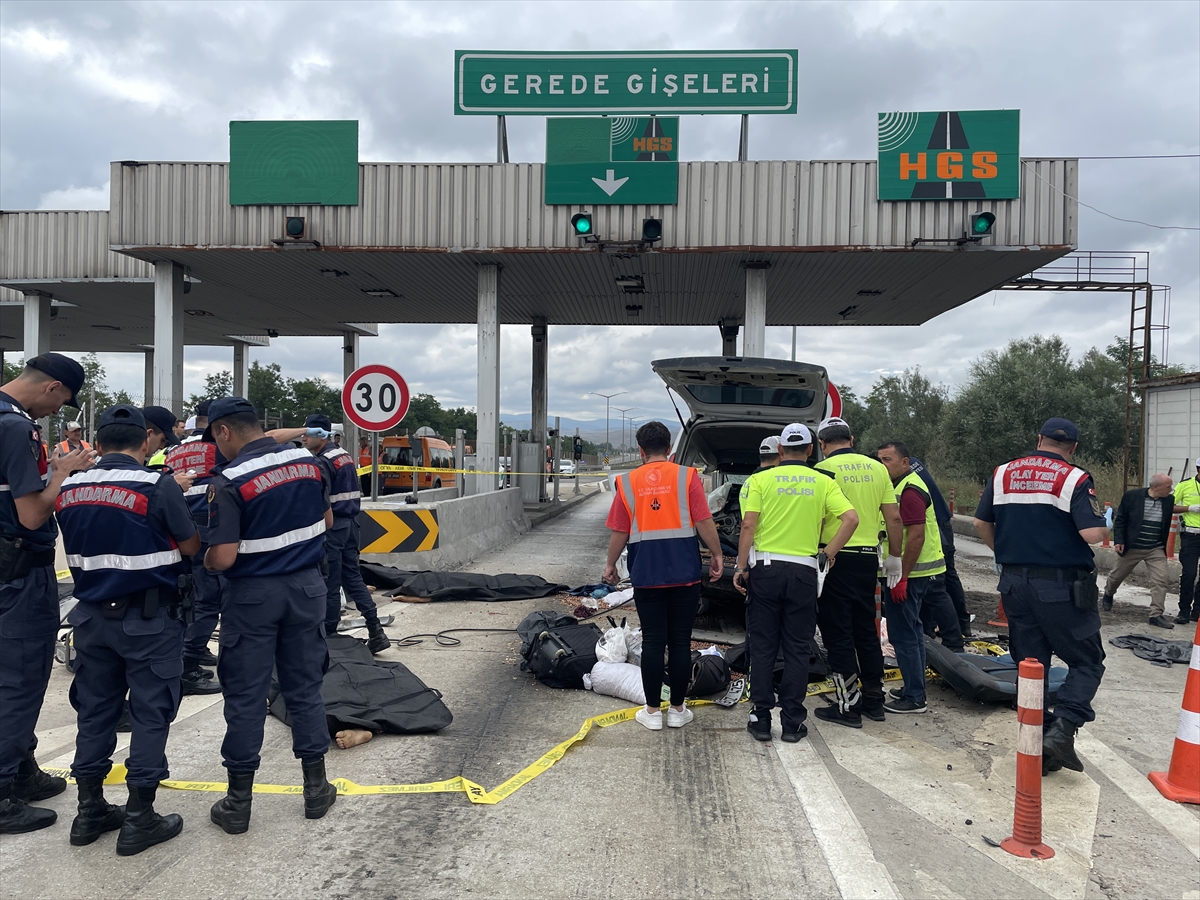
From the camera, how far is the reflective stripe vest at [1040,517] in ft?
14.0

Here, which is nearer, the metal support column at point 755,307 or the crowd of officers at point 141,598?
the crowd of officers at point 141,598

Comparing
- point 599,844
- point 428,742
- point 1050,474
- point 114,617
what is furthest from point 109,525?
point 1050,474

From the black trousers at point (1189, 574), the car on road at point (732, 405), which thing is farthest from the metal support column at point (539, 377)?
the black trousers at point (1189, 574)

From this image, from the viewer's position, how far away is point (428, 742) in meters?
4.54

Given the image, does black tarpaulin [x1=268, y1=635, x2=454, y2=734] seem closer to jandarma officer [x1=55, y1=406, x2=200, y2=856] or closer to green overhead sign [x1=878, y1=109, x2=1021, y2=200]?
jandarma officer [x1=55, y1=406, x2=200, y2=856]

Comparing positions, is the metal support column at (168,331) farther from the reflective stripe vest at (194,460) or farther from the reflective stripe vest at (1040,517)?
the reflective stripe vest at (1040,517)

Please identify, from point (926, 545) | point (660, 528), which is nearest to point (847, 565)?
point (926, 545)

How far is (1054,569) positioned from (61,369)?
17.3ft

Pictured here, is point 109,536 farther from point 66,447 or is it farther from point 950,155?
point 950,155

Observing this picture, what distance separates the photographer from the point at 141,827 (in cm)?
331

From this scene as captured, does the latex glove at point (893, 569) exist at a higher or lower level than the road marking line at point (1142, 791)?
higher

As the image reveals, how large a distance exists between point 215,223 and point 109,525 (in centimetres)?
1219

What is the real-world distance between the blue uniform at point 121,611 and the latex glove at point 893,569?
420cm

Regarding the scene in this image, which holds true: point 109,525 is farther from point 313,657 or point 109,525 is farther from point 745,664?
point 745,664
